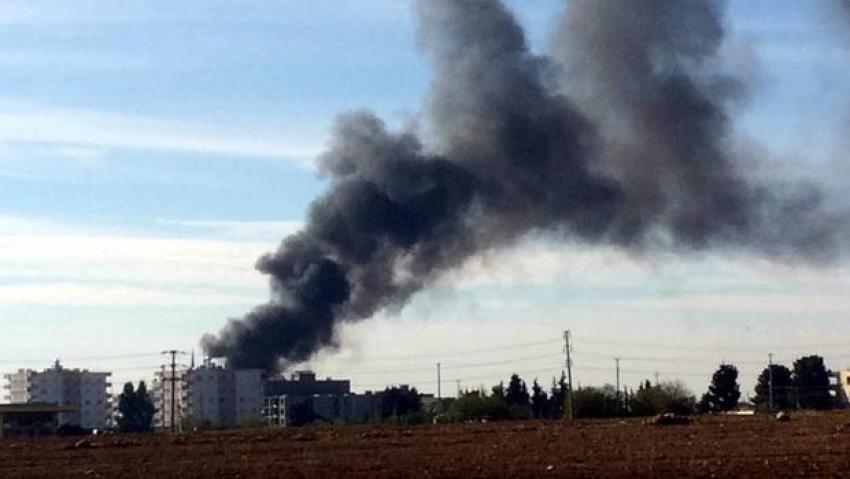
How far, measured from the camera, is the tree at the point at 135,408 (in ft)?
596

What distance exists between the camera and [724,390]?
164 metres

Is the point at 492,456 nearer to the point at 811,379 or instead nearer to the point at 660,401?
the point at 660,401

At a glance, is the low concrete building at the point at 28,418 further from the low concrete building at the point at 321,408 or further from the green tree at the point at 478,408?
the green tree at the point at 478,408

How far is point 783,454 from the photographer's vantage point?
45.8 metres

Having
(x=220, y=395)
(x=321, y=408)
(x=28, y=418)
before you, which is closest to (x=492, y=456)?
(x=28, y=418)

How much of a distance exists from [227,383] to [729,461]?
387 ft

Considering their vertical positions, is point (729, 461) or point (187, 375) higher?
point (187, 375)

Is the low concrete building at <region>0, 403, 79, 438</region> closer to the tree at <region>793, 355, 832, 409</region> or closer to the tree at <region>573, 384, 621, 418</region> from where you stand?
the tree at <region>573, 384, 621, 418</region>

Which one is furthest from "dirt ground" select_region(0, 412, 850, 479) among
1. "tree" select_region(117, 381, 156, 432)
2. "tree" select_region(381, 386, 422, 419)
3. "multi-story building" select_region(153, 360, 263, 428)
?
"tree" select_region(117, 381, 156, 432)

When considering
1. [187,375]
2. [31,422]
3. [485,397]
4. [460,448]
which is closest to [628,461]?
[460,448]

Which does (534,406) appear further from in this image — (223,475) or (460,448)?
(223,475)

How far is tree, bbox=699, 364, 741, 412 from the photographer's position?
157 metres

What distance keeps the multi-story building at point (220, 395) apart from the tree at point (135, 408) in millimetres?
6108

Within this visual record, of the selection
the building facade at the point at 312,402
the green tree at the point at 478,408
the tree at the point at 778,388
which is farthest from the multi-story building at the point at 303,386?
the tree at the point at 778,388
